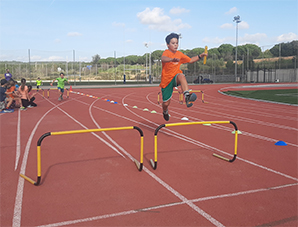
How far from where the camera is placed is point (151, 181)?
4957 millimetres

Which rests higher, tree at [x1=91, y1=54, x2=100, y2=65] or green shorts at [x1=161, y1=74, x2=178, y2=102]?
tree at [x1=91, y1=54, x2=100, y2=65]

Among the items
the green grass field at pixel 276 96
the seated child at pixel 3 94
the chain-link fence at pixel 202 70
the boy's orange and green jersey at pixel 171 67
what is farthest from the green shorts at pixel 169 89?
the chain-link fence at pixel 202 70

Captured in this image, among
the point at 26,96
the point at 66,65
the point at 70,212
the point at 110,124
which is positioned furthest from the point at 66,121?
the point at 66,65

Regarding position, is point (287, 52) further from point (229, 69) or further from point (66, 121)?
point (66, 121)

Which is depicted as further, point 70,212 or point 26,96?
point 26,96

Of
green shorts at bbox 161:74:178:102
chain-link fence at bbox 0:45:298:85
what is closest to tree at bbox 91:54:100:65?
chain-link fence at bbox 0:45:298:85

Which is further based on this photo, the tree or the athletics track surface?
the tree

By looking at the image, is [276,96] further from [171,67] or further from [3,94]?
[3,94]

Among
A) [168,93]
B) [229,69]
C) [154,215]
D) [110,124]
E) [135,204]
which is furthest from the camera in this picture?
[229,69]

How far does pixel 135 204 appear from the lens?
4.03m

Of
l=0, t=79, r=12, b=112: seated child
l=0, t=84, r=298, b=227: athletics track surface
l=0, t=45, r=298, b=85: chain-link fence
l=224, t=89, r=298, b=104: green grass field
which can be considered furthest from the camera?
l=0, t=45, r=298, b=85: chain-link fence

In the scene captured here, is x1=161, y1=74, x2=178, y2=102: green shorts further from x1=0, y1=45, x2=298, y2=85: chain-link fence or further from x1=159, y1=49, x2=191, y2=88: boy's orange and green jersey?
x1=0, y1=45, x2=298, y2=85: chain-link fence

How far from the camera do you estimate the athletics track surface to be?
3.69 m

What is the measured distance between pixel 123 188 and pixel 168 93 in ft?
7.31
